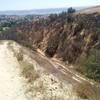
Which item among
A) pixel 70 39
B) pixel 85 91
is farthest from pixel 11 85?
pixel 70 39

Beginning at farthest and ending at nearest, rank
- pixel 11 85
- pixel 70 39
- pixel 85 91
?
pixel 70 39
pixel 11 85
pixel 85 91

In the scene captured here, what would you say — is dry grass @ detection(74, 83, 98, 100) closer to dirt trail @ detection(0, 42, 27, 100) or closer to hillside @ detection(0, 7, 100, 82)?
dirt trail @ detection(0, 42, 27, 100)

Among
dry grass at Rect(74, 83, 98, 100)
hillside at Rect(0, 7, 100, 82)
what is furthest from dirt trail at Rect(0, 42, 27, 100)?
hillside at Rect(0, 7, 100, 82)

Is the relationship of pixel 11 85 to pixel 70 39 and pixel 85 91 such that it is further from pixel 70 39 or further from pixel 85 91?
pixel 70 39

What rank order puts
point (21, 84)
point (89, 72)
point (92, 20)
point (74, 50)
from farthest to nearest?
point (92, 20)
point (74, 50)
point (89, 72)
point (21, 84)

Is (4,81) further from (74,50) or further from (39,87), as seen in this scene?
(74,50)

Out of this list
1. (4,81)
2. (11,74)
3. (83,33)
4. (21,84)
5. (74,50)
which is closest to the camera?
(21,84)

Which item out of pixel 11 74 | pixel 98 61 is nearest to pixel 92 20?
pixel 98 61

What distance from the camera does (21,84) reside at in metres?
14.0

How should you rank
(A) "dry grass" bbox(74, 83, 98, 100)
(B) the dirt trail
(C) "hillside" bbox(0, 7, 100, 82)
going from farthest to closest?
(C) "hillside" bbox(0, 7, 100, 82) → (B) the dirt trail → (A) "dry grass" bbox(74, 83, 98, 100)

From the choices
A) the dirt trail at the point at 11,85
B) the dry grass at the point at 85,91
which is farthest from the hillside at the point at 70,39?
the dry grass at the point at 85,91

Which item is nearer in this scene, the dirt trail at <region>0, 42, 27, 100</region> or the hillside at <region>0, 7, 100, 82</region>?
the dirt trail at <region>0, 42, 27, 100</region>

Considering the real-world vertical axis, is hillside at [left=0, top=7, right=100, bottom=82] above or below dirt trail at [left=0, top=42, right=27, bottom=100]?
below

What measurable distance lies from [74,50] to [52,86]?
1443 inches
